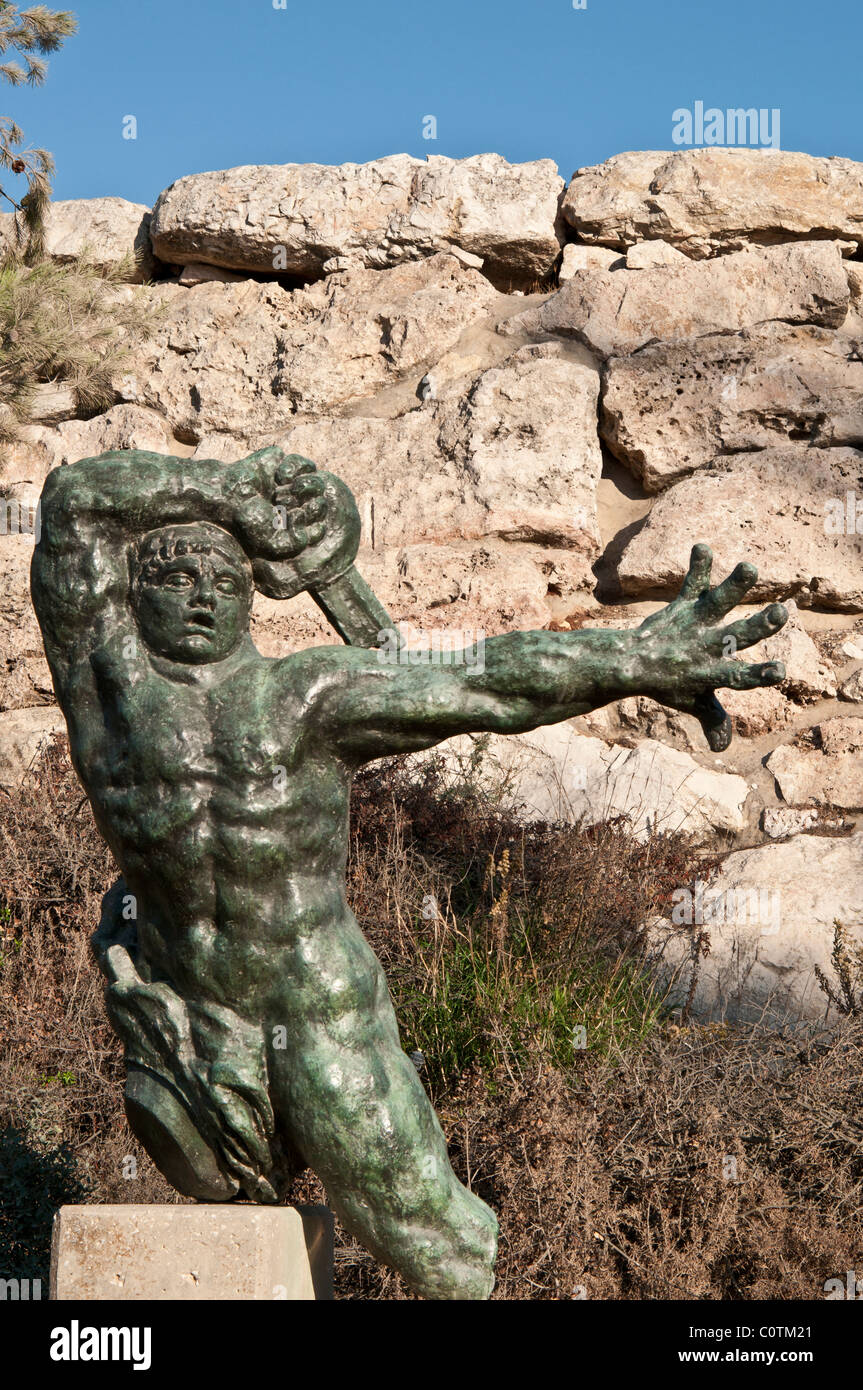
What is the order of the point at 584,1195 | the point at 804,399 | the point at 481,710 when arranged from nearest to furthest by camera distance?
the point at 481,710 → the point at 584,1195 → the point at 804,399

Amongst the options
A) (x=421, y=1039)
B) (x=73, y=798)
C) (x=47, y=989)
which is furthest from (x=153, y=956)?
(x=73, y=798)

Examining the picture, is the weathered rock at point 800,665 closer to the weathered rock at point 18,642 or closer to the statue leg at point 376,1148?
the weathered rock at point 18,642

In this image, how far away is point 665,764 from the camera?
554cm

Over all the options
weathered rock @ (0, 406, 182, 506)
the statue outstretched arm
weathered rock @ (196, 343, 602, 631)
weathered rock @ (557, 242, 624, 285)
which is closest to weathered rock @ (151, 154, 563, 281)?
weathered rock @ (557, 242, 624, 285)

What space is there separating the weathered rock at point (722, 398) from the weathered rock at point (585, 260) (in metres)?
0.77

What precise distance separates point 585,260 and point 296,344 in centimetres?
158

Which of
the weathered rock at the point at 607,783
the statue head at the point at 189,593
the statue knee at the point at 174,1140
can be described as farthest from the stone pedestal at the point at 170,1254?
the weathered rock at the point at 607,783

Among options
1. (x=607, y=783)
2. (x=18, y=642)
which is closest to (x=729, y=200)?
(x=607, y=783)

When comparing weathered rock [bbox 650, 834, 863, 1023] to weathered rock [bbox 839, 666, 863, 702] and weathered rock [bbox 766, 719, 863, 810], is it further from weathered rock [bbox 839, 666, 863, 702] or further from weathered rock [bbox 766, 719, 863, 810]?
weathered rock [bbox 839, 666, 863, 702]

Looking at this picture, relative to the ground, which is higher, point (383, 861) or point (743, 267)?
point (743, 267)

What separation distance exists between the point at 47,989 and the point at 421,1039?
1.57 m

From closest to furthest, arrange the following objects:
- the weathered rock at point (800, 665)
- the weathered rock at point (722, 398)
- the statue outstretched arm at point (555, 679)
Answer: the statue outstretched arm at point (555, 679)
the weathered rock at point (800, 665)
the weathered rock at point (722, 398)

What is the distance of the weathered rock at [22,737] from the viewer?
5.88 meters

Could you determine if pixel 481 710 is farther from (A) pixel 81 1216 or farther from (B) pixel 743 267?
(B) pixel 743 267
